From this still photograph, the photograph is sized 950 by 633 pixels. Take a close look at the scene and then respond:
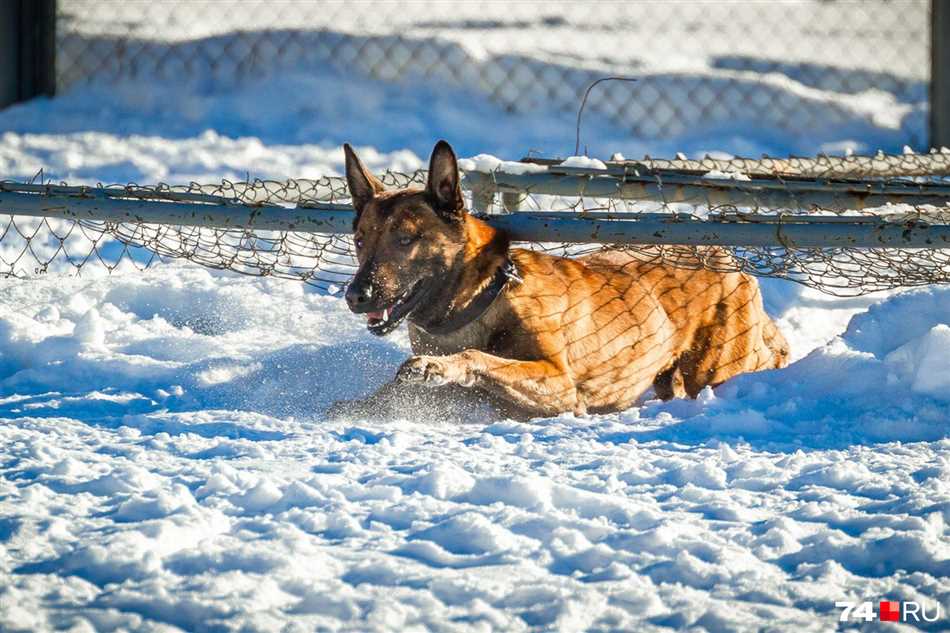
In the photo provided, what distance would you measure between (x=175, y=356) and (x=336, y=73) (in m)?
5.69

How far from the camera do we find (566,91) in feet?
35.4

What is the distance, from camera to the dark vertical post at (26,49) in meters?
9.46

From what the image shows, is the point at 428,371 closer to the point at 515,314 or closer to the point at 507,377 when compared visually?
the point at 507,377

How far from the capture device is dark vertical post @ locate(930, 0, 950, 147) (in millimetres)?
9461

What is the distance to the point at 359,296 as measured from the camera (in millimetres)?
4441

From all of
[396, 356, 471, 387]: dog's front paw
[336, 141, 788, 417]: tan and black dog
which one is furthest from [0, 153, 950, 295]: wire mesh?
[396, 356, 471, 387]: dog's front paw

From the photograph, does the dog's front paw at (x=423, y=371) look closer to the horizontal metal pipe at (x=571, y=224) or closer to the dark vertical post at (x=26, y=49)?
the horizontal metal pipe at (x=571, y=224)

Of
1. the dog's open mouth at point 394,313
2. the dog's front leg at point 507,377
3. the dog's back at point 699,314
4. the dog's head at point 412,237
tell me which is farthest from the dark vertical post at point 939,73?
the dog's open mouth at point 394,313

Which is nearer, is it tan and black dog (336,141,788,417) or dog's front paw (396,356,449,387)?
dog's front paw (396,356,449,387)

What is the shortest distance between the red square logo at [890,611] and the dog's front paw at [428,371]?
1.86 meters

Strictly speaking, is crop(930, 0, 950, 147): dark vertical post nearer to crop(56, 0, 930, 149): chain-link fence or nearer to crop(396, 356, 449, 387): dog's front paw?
crop(56, 0, 930, 149): chain-link fence

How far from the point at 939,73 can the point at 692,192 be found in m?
5.09

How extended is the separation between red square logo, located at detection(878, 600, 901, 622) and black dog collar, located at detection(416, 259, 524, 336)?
90.7 inches

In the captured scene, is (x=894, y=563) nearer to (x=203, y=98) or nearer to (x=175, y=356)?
(x=175, y=356)
